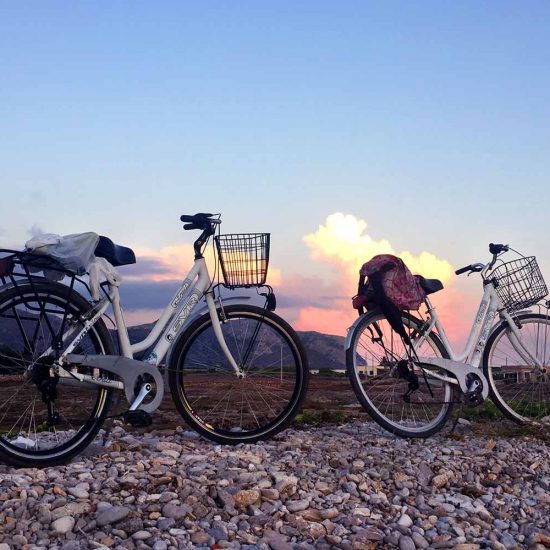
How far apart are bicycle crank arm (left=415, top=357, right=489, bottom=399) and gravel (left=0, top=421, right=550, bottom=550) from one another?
3.24 feet

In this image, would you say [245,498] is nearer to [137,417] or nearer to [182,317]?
[137,417]

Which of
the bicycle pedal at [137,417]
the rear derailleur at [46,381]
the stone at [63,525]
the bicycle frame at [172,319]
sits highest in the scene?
the bicycle frame at [172,319]

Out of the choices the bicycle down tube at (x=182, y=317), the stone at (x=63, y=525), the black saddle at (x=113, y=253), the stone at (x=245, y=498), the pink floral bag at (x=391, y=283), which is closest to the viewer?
the stone at (x=63, y=525)

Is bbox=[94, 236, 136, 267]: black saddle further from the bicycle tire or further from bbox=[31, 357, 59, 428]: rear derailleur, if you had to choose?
bbox=[31, 357, 59, 428]: rear derailleur

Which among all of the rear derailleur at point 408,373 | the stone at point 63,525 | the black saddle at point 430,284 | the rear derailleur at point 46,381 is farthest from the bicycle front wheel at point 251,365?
the stone at point 63,525

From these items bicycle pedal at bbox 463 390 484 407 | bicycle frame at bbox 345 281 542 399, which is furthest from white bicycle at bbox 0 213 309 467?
bicycle pedal at bbox 463 390 484 407

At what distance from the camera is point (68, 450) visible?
5863 mm

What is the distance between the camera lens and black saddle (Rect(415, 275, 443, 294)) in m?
7.34

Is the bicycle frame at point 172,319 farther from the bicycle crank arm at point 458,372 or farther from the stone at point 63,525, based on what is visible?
the bicycle crank arm at point 458,372

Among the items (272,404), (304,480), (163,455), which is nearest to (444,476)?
(304,480)

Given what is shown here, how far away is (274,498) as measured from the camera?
4879 millimetres

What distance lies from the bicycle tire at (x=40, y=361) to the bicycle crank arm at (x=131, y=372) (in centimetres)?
10

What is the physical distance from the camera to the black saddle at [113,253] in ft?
19.8

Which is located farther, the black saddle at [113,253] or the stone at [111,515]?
the black saddle at [113,253]
